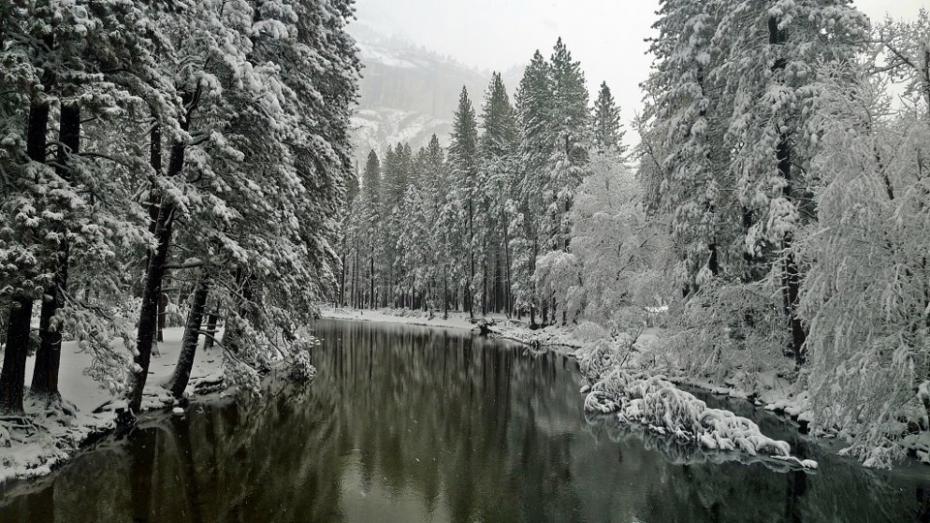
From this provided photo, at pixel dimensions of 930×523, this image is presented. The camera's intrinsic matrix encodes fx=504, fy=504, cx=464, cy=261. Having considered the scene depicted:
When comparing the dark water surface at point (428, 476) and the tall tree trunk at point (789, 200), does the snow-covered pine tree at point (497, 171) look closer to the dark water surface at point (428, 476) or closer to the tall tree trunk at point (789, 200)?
the tall tree trunk at point (789, 200)

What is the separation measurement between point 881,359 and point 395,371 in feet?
58.5

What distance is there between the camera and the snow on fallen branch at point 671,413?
39.9 feet

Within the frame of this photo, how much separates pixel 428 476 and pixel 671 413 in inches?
286

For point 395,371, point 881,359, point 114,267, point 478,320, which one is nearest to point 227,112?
point 114,267

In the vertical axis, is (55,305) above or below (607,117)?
below

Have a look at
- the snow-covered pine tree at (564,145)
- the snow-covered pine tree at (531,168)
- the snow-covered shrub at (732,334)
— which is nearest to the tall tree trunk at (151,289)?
the snow-covered shrub at (732,334)

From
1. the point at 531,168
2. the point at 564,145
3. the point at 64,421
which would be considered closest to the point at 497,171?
the point at 531,168

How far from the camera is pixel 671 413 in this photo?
1380 centimetres

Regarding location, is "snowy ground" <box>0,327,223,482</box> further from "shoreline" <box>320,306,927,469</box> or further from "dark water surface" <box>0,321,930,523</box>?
"shoreline" <box>320,306,927,469</box>

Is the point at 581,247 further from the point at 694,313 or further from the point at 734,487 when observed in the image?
the point at 734,487

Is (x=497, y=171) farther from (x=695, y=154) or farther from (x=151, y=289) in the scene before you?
(x=151, y=289)

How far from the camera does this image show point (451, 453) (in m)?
11.8

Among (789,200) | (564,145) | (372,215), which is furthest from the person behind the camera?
(372,215)

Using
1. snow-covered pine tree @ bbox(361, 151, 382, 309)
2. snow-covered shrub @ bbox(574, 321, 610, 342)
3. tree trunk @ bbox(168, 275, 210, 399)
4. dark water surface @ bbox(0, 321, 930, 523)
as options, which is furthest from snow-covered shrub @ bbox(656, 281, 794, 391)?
snow-covered pine tree @ bbox(361, 151, 382, 309)
